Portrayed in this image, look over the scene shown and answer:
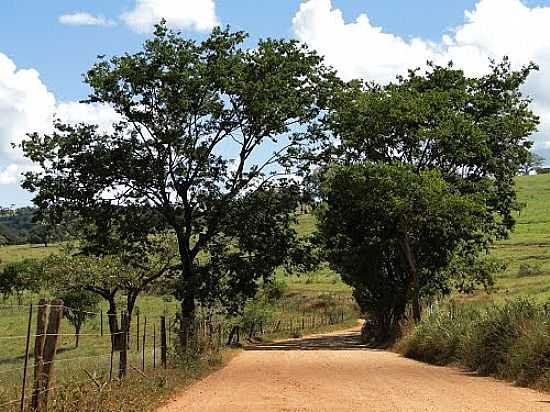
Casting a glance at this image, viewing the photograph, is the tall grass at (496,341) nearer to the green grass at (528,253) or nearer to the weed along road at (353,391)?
the weed along road at (353,391)

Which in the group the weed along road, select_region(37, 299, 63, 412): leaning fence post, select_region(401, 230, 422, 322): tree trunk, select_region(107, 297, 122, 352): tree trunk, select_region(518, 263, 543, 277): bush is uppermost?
select_region(518, 263, 543, 277): bush

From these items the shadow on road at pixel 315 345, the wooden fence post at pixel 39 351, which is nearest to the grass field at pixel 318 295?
the shadow on road at pixel 315 345

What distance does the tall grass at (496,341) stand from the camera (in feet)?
55.9

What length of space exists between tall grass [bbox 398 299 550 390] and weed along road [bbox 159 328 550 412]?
Answer: 0.54m

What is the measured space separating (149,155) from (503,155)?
18547 mm

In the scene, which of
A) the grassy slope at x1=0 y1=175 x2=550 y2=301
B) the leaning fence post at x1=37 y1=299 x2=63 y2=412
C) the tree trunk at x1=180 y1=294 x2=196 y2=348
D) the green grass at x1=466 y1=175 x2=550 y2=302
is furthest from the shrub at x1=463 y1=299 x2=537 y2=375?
the grassy slope at x1=0 y1=175 x2=550 y2=301

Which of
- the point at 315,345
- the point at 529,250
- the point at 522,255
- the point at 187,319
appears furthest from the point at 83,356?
the point at 529,250

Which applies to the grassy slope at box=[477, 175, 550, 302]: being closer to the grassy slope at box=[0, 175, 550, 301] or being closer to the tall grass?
the grassy slope at box=[0, 175, 550, 301]

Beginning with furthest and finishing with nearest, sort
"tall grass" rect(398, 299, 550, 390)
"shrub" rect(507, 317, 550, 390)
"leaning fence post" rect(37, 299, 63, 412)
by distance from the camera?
"tall grass" rect(398, 299, 550, 390)
"shrub" rect(507, 317, 550, 390)
"leaning fence post" rect(37, 299, 63, 412)

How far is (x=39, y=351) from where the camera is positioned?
404 inches

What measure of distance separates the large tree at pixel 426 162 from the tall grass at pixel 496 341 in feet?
26.0

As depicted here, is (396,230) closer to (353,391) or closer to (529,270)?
(353,391)

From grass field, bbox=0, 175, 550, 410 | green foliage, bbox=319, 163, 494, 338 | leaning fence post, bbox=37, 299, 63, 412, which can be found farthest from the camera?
grass field, bbox=0, 175, 550, 410

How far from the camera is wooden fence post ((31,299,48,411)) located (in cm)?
1016
